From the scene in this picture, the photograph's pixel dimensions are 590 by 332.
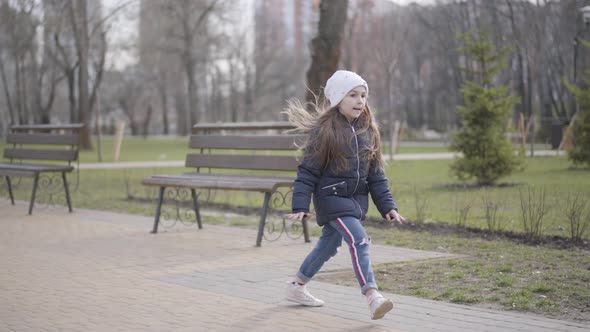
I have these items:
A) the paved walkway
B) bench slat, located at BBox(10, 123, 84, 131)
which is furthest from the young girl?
bench slat, located at BBox(10, 123, 84, 131)

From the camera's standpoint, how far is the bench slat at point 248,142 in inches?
311

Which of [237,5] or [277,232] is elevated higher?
[237,5]

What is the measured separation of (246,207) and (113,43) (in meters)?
39.5

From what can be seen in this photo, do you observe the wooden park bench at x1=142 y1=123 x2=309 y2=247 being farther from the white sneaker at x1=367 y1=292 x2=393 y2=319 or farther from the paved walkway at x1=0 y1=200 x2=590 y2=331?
the white sneaker at x1=367 y1=292 x2=393 y2=319

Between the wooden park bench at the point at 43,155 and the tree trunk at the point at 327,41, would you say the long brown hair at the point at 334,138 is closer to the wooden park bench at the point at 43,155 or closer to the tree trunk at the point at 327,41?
the wooden park bench at the point at 43,155

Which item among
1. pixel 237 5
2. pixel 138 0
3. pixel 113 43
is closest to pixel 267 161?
pixel 138 0

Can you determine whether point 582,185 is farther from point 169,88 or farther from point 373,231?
point 169,88

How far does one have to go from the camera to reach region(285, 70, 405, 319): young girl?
486 centimetres

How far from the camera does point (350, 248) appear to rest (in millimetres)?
4828

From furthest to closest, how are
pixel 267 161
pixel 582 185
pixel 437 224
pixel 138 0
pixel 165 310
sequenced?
pixel 138 0 → pixel 582 185 → pixel 437 224 → pixel 267 161 → pixel 165 310

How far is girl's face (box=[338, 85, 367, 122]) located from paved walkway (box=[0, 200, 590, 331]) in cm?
122

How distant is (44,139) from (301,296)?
7894mm

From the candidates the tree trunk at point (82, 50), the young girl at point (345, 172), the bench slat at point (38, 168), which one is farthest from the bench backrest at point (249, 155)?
the tree trunk at point (82, 50)

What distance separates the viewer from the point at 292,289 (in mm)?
5219
